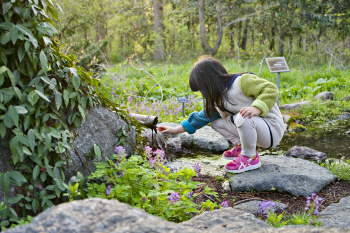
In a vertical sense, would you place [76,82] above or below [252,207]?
above

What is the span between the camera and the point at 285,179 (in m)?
2.65

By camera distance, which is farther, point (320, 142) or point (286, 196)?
point (320, 142)

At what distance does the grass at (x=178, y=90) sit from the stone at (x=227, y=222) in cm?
247

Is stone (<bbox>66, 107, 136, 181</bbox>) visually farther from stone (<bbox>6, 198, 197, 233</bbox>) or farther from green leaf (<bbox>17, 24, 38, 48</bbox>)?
stone (<bbox>6, 198, 197, 233</bbox>)

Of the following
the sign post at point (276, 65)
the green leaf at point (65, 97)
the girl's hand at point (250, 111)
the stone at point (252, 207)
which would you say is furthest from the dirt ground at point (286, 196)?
the sign post at point (276, 65)

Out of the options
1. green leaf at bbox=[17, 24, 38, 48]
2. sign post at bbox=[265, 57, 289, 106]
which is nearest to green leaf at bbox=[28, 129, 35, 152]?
green leaf at bbox=[17, 24, 38, 48]

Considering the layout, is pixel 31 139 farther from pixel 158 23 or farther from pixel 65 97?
pixel 158 23

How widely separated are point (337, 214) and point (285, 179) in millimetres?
Answer: 582

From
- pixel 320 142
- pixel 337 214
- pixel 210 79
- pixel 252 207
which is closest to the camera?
pixel 337 214

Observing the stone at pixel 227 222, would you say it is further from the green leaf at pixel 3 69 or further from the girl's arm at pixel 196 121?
the girl's arm at pixel 196 121

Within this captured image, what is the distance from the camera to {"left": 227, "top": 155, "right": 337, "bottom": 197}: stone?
259 centimetres

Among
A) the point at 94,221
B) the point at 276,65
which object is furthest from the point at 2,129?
the point at 276,65

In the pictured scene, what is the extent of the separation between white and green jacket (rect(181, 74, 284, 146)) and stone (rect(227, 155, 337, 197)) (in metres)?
0.31

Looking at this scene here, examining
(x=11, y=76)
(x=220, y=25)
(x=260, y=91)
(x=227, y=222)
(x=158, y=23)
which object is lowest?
(x=227, y=222)
